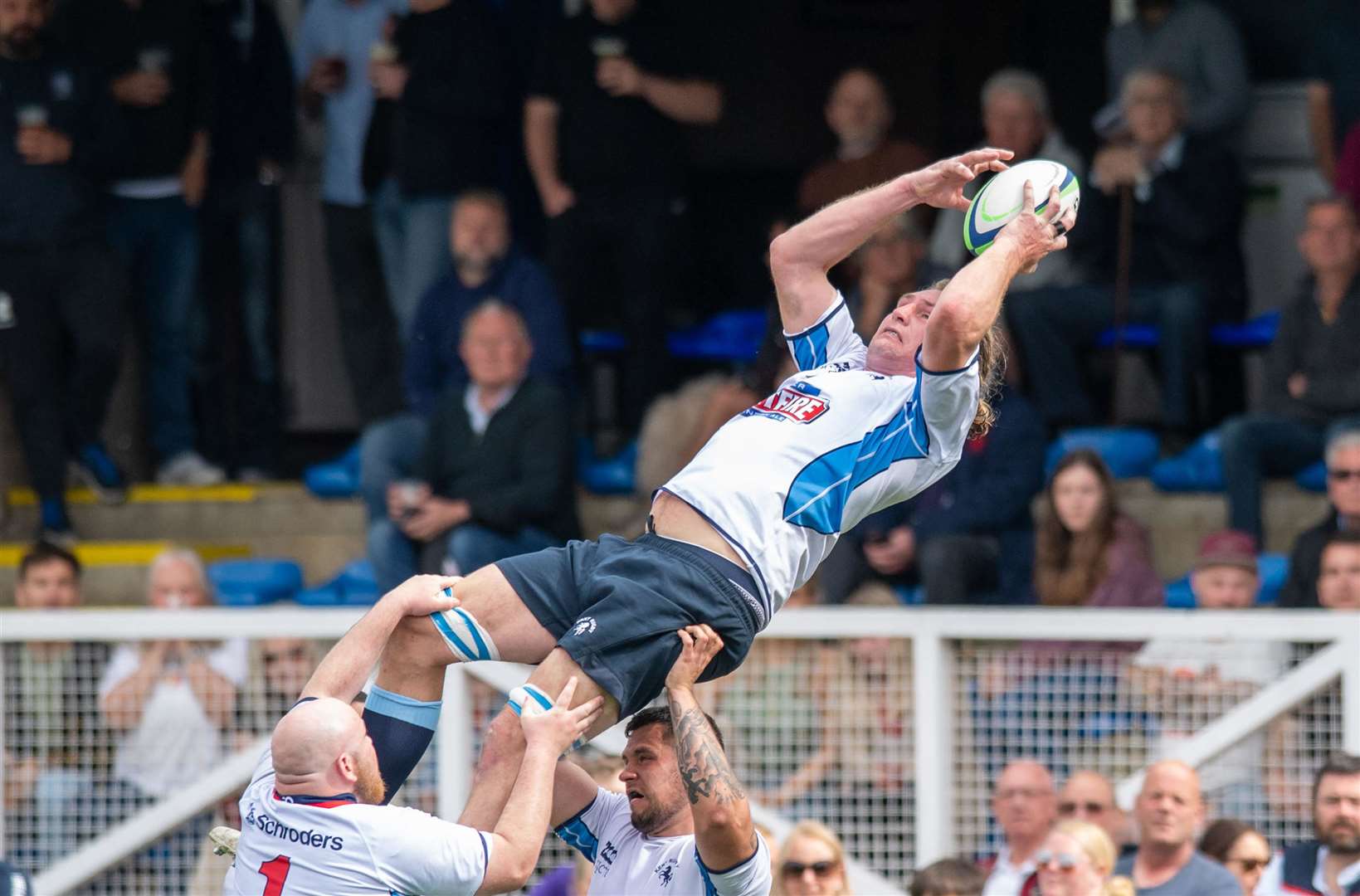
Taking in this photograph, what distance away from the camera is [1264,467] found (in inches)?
394

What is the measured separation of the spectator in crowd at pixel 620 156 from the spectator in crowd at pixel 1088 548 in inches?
101

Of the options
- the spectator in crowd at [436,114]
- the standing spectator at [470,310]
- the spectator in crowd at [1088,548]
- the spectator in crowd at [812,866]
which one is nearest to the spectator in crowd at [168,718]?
the standing spectator at [470,310]

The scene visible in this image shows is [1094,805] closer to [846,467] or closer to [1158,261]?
[846,467]

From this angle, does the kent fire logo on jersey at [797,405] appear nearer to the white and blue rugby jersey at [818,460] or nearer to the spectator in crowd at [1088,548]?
the white and blue rugby jersey at [818,460]

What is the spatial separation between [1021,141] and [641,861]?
4.91 meters

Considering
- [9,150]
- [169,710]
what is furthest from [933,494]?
[9,150]

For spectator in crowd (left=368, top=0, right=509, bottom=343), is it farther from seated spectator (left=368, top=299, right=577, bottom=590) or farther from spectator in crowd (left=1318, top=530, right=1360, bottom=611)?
spectator in crowd (left=1318, top=530, right=1360, bottom=611)

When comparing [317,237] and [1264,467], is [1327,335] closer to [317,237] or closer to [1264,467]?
[1264,467]

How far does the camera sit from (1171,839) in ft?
25.7

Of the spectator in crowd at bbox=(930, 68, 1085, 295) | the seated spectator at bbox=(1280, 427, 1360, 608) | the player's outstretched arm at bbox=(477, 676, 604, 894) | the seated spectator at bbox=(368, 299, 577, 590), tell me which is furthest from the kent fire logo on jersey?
the spectator in crowd at bbox=(930, 68, 1085, 295)

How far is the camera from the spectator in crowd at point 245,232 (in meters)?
12.1

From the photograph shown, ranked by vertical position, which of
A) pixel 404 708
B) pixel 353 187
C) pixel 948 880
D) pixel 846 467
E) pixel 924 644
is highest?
pixel 353 187

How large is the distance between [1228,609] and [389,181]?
4951mm

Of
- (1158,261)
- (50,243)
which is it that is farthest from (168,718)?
(1158,261)
